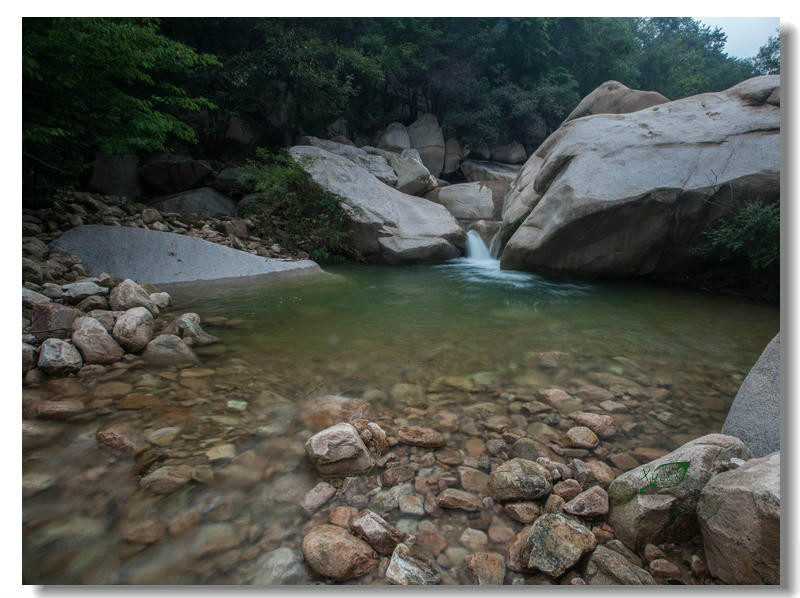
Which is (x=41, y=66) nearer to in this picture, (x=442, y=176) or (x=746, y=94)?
(x=746, y=94)

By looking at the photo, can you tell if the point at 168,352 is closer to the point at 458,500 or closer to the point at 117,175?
the point at 458,500

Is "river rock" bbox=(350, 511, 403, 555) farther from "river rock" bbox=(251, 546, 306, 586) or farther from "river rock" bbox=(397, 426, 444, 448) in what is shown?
"river rock" bbox=(397, 426, 444, 448)

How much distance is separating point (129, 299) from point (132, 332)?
0.91 metres

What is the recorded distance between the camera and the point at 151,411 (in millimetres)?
1843

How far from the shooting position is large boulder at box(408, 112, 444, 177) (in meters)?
16.1

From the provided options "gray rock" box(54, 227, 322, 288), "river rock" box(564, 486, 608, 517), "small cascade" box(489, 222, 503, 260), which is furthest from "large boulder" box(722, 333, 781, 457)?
"small cascade" box(489, 222, 503, 260)

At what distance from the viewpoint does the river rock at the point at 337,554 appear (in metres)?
1.04

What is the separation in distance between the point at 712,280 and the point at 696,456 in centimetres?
580

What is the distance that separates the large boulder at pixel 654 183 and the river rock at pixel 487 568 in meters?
5.28

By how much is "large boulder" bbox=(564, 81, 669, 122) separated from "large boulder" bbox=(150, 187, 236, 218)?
7.90 meters

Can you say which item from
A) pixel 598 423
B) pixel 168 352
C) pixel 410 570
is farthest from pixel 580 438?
pixel 168 352

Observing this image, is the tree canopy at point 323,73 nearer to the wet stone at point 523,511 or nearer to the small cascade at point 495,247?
the wet stone at point 523,511

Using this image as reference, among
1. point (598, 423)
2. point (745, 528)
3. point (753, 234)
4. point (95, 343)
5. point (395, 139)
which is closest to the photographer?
point (745, 528)

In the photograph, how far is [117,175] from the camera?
861cm
